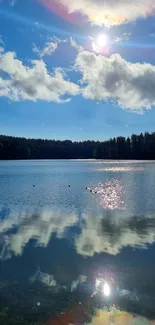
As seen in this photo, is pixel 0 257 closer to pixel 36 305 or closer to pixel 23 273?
pixel 23 273

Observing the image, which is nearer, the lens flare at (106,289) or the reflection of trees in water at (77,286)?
the reflection of trees in water at (77,286)

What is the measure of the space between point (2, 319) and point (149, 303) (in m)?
5.17

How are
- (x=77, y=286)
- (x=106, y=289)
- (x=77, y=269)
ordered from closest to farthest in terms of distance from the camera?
(x=106, y=289), (x=77, y=286), (x=77, y=269)

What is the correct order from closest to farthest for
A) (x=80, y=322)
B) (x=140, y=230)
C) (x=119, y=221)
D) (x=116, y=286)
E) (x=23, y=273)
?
(x=80, y=322)
(x=116, y=286)
(x=23, y=273)
(x=140, y=230)
(x=119, y=221)

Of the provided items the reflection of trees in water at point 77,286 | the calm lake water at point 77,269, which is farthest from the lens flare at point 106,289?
the reflection of trees in water at point 77,286

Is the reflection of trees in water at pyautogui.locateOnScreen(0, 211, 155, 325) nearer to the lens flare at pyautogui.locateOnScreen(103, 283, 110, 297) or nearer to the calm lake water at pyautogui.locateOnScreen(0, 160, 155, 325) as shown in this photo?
the calm lake water at pyautogui.locateOnScreen(0, 160, 155, 325)

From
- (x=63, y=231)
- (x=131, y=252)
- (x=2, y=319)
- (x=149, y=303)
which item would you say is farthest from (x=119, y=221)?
(x=2, y=319)

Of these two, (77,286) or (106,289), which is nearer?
(106,289)

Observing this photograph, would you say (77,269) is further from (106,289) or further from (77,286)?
(106,289)

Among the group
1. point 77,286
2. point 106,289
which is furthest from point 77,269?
point 106,289

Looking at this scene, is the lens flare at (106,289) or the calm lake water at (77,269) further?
the lens flare at (106,289)

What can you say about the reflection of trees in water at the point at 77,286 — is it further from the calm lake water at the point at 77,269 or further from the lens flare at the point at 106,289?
the lens flare at the point at 106,289

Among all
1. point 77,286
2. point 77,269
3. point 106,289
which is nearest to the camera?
point 106,289

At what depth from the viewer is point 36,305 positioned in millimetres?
12016
